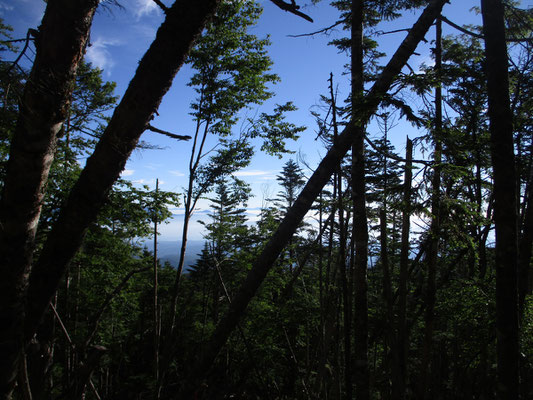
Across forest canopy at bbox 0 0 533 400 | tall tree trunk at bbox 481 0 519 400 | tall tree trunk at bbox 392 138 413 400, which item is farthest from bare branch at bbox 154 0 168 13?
tall tree trunk at bbox 392 138 413 400

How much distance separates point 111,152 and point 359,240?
4.29 meters

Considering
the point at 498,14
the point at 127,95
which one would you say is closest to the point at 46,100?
the point at 127,95

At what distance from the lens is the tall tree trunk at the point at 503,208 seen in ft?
9.43

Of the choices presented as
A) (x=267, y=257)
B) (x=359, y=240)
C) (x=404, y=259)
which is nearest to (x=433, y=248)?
(x=404, y=259)

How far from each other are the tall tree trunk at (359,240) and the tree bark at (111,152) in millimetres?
3578

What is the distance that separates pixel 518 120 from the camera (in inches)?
247

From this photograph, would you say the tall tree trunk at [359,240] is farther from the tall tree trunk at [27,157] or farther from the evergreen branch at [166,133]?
the tall tree trunk at [27,157]

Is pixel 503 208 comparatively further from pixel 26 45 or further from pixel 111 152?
pixel 26 45

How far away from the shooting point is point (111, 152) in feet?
4.12

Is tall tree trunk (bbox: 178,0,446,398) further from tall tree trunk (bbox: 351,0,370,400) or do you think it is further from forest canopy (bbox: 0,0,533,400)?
tall tree trunk (bbox: 351,0,370,400)

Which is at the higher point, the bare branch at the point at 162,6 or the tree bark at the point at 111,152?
the bare branch at the point at 162,6

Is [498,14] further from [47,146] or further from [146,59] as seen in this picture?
[47,146]

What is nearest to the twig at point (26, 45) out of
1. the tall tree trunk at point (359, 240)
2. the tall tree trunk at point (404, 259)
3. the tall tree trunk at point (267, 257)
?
the tall tree trunk at point (267, 257)

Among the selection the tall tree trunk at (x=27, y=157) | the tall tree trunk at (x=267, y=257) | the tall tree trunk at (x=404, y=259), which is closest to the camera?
the tall tree trunk at (x=27, y=157)
